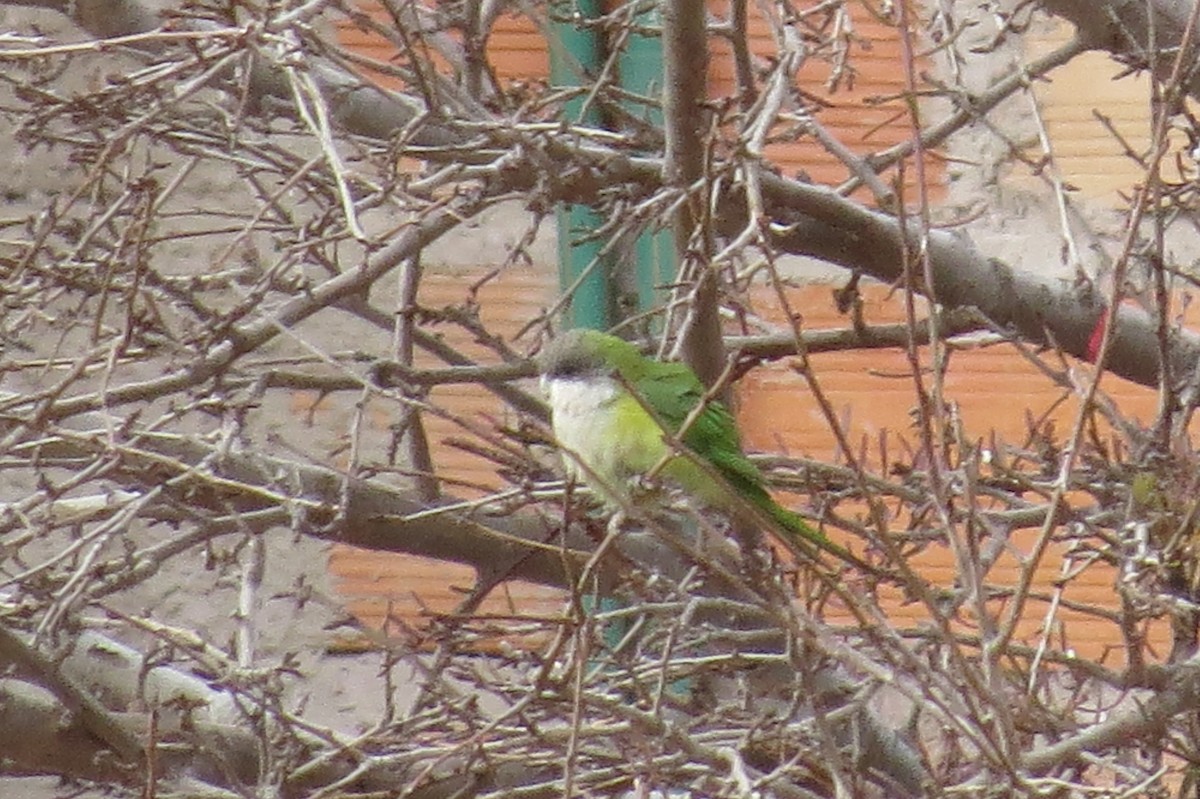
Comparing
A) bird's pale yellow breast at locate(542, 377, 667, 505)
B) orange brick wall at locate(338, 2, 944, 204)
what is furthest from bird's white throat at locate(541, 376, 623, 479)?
orange brick wall at locate(338, 2, 944, 204)

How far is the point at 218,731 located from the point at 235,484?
412mm

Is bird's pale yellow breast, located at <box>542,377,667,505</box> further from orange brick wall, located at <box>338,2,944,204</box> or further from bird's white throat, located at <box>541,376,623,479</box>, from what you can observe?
orange brick wall, located at <box>338,2,944,204</box>

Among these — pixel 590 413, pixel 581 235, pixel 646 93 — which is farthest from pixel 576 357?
pixel 646 93

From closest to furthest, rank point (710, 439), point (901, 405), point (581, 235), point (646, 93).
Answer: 1. point (710, 439)
2. point (581, 235)
3. point (646, 93)
4. point (901, 405)

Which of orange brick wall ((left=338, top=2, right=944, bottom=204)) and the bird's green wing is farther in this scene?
orange brick wall ((left=338, top=2, right=944, bottom=204))

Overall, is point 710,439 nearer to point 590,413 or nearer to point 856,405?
point 590,413

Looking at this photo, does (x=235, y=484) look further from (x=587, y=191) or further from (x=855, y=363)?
(x=855, y=363)

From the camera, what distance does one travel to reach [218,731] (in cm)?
212

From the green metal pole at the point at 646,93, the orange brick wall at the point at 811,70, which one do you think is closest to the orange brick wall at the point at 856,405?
the orange brick wall at the point at 811,70

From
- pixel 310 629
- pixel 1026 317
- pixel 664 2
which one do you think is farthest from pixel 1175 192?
pixel 310 629

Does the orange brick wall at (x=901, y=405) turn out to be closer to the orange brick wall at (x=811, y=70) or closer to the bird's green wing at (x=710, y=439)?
the orange brick wall at (x=811, y=70)

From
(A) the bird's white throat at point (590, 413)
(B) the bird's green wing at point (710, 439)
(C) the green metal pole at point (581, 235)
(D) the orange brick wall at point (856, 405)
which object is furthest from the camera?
(D) the orange brick wall at point (856, 405)

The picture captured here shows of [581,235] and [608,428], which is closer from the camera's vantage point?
[608,428]

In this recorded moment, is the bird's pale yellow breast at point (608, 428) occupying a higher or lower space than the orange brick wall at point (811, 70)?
lower
